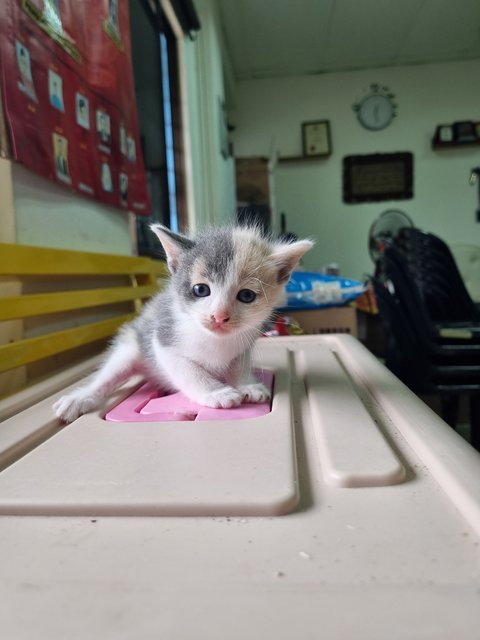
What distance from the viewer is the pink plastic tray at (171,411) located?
579 millimetres

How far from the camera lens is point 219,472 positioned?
0.40 metres

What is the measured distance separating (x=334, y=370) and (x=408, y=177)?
150 inches

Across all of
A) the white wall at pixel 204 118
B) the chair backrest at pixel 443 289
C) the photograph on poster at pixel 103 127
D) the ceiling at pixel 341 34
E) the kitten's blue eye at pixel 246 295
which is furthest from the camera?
the ceiling at pixel 341 34

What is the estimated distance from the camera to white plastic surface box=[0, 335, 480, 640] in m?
0.24

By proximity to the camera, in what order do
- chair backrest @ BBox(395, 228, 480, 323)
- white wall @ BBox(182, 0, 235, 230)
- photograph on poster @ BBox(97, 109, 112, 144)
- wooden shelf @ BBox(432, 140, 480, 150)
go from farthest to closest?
wooden shelf @ BBox(432, 140, 480, 150) < white wall @ BBox(182, 0, 235, 230) < chair backrest @ BBox(395, 228, 480, 323) < photograph on poster @ BBox(97, 109, 112, 144)

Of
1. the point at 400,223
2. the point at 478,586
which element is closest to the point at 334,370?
the point at 478,586

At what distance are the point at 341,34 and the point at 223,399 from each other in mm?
3794

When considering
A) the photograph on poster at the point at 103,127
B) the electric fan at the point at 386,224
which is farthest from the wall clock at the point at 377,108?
the photograph on poster at the point at 103,127

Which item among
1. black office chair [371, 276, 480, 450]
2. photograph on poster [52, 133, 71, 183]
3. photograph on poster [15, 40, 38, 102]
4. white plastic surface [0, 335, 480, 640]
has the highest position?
photograph on poster [15, 40, 38, 102]

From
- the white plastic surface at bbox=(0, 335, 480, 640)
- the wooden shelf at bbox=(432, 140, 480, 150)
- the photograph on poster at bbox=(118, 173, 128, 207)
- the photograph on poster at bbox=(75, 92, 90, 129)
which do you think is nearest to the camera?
the white plastic surface at bbox=(0, 335, 480, 640)

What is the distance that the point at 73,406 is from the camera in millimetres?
596

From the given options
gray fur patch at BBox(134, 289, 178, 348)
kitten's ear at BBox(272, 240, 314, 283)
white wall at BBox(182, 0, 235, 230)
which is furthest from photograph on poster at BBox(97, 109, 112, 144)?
white wall at BBox(182, 0, 235, 230)

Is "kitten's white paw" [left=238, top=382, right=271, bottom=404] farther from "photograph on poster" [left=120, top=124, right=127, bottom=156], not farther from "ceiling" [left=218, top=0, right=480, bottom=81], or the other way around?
"ceiling" [left=218, top=0, right=480, bottom=81]

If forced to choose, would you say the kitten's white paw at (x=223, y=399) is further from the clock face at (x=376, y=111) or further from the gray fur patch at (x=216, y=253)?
the clock face at (x=376, y=111)
